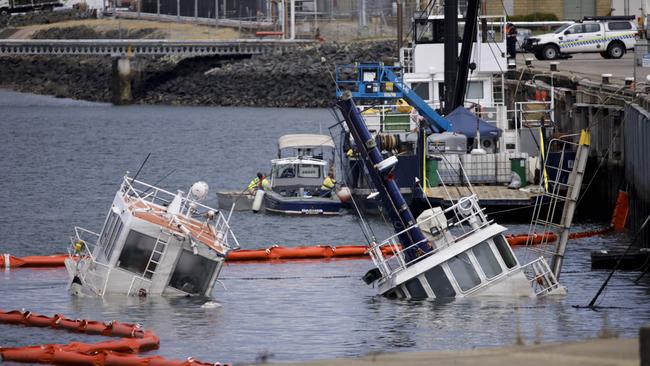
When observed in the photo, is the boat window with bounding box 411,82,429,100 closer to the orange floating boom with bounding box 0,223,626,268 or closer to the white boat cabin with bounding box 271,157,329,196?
the white boat cabin with bounding box 271,157,329,196

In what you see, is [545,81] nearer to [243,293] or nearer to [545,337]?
Result: [243,293]

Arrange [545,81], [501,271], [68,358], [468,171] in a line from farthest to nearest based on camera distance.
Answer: [545,81]
[468,171]
[501,271]
[68,358]

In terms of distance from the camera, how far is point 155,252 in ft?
108

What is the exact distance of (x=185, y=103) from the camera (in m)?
156

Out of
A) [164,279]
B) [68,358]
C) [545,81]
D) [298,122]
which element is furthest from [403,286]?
[298,122]

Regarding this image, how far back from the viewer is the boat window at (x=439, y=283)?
32.1 metres

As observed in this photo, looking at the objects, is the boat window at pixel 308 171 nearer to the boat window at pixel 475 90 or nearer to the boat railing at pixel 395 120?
the boat railing at pixel 395 120

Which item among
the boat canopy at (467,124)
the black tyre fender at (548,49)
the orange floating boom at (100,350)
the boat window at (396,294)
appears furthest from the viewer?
the black tyre fender at (548,49)

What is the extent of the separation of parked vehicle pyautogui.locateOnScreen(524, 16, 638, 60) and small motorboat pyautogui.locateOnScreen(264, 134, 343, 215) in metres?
33.0

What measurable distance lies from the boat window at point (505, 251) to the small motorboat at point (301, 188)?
2111 centimetres

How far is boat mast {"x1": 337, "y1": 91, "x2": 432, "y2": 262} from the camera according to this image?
110ft

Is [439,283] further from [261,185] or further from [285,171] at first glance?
[261,185]

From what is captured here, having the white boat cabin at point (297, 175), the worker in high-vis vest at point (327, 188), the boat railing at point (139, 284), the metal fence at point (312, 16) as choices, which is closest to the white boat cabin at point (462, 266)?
the boat railing at point (139, 284)

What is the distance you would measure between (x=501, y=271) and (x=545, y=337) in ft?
10.3
